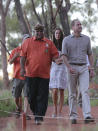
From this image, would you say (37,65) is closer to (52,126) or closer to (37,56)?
(37,56)

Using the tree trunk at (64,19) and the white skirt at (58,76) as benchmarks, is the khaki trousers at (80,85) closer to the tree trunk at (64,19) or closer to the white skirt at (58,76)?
the white skirt at (58,76)

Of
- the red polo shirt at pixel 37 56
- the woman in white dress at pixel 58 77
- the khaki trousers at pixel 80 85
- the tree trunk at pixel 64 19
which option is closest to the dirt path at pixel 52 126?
the khaki trousers at pixel 80 85

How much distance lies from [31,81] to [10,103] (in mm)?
5052

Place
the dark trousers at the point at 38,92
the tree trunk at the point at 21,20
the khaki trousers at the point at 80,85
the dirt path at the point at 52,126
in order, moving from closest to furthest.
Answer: the dirt path at the point at 52,126 < the khaki trousers at the point at 80,85 < the dark trousers at the point at 38,92 < the tree trunk at the point at 21,20

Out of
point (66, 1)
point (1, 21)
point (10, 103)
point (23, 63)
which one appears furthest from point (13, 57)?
point (1, 21)

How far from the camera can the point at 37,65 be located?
7.77 metres

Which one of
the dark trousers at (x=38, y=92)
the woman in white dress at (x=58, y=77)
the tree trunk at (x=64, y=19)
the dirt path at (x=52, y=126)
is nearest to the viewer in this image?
the dirt path at (x=52, y=126)

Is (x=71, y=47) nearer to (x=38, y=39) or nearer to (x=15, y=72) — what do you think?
(x=38, y=39)

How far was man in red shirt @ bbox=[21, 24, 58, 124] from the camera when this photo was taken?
25.6ft

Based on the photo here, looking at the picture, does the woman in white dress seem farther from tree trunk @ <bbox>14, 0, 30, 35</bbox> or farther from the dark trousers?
tree trunk @ <bbox>14, 0, 30, 35</bbox>

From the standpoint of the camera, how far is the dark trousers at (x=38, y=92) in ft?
26.0

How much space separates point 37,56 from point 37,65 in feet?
0.55

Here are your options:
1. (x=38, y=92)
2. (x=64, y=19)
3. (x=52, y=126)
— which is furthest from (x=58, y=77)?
(x=64, y=19)

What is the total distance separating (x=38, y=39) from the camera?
26.0 ft
